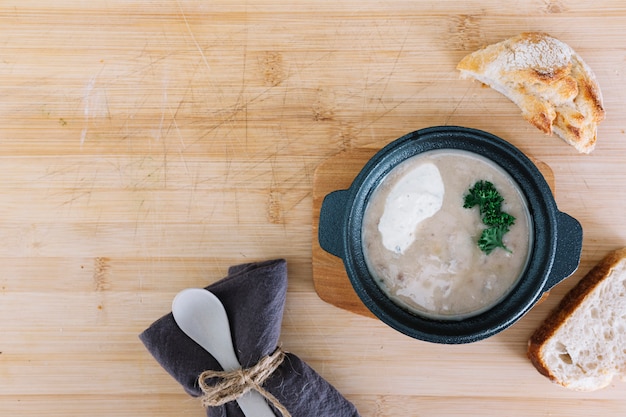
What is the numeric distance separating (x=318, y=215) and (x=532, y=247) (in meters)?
0.56

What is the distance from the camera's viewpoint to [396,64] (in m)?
1.57

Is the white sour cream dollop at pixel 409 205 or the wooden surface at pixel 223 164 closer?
the white sour cream dollop at pixel 409 205

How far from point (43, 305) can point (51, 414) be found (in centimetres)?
32

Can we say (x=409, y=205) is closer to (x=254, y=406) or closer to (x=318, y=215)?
(x=318, y=215)

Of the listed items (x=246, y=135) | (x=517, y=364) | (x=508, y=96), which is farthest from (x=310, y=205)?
(x=517, y=364)

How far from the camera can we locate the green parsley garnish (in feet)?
4.49

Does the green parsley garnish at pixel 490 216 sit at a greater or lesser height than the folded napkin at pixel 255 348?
greater

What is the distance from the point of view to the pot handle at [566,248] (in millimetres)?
1384

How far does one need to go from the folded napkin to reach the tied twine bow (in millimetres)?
24

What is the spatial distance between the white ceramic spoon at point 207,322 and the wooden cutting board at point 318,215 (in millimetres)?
282

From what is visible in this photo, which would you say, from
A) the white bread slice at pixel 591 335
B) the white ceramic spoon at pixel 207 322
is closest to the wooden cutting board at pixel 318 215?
the white ceramic spoon at pixel 207 322

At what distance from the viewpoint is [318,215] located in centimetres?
Result: 152

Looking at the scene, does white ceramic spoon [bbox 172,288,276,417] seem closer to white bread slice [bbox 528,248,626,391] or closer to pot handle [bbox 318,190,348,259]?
pot handle [bbox 318,190,348,259]

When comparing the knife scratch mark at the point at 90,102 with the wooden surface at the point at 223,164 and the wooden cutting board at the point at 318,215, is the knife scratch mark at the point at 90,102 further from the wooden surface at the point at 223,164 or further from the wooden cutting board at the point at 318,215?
the wooden cutting board at the point at 318,215
